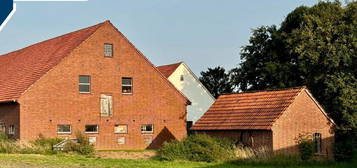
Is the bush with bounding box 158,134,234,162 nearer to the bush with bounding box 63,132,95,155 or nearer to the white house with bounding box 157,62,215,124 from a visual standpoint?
the bush with bounding box 63,132,95,155

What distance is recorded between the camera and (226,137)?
32.4 m

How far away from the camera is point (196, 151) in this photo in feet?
88.3

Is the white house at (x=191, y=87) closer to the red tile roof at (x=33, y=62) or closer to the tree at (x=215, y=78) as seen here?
the tree at (x=215, y=78)

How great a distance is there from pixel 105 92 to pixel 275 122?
14.6 metres

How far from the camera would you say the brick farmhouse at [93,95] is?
36125mm

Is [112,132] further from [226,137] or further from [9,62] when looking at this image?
[9,62]

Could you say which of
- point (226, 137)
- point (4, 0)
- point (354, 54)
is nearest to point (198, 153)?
point (226, 137)

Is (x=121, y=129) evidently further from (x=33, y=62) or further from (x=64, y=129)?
(x=33, y=62)

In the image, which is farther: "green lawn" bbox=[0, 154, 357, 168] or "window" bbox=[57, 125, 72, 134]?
"window" bbox=[57, 125, 72, 134]

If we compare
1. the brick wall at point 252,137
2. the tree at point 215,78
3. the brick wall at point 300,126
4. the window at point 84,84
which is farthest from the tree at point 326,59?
the tree at point 215,78

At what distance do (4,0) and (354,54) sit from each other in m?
38.5

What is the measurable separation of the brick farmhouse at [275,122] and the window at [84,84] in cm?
900

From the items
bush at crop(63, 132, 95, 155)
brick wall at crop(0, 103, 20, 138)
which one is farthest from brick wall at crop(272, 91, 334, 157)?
brick wall at crop(0, 103, 20, 138)

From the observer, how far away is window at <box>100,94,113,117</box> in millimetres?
39000
